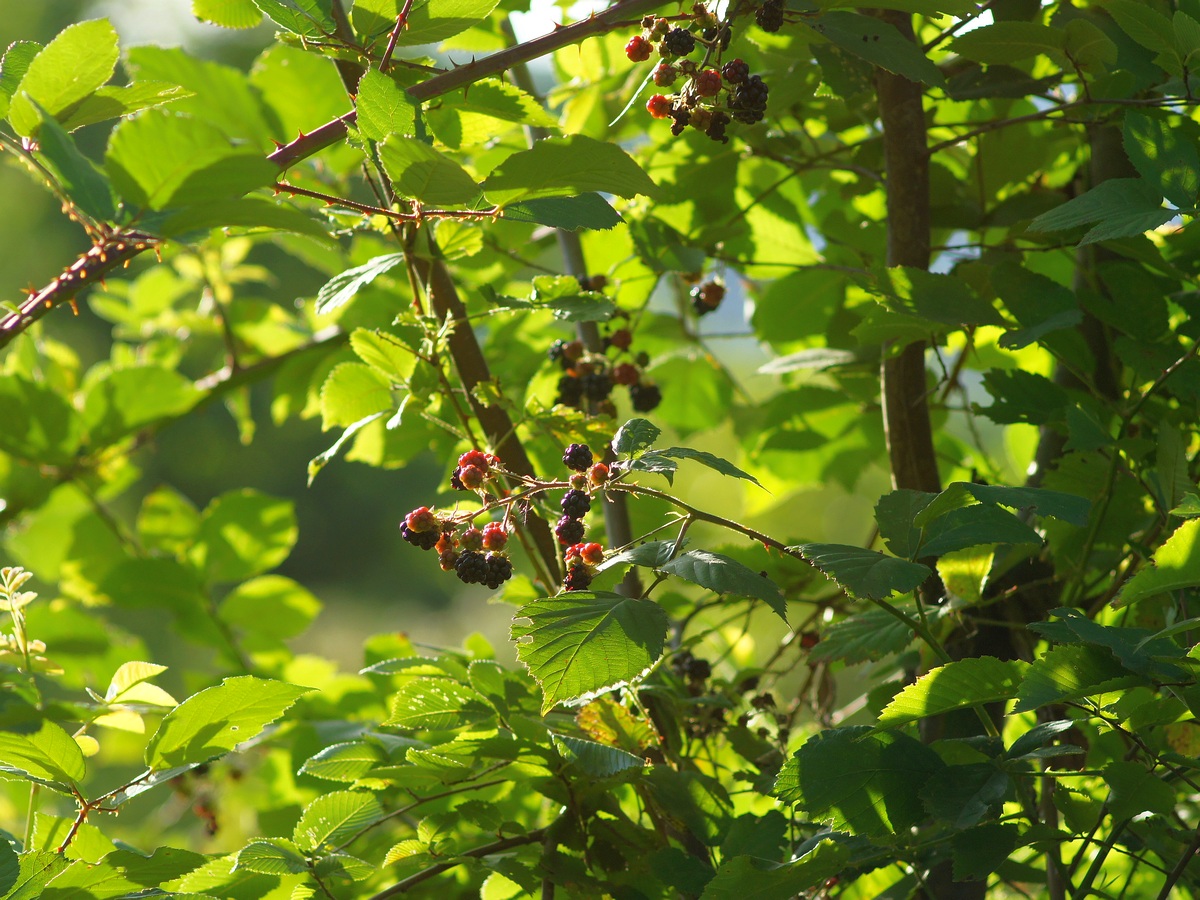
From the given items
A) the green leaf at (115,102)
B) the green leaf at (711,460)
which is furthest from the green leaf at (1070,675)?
the green leaf at (115,102)

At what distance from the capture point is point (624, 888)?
21.5 inches

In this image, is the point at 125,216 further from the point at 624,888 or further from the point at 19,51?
the point at 624,888

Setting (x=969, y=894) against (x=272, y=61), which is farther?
(x=272, y=61)

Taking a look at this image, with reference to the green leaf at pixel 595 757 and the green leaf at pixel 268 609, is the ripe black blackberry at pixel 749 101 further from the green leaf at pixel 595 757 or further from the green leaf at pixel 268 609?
the green leaf at pixel 268 609

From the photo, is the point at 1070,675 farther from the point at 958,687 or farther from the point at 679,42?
the point at 679,42

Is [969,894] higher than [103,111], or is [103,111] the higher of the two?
[103,111]

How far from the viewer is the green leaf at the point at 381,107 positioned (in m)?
0.43

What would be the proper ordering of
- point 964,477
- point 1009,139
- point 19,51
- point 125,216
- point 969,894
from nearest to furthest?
point 125,216 < point 19,51 < point 969,894 < point 1009,139 < point 964,477

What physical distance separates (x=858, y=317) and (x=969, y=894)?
1.55 feet

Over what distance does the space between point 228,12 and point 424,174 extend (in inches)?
11.6

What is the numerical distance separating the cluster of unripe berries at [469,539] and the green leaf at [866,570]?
0.16 m

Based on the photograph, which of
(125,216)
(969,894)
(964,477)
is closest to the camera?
(125,216)

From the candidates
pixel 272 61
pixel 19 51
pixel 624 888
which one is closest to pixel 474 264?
pixel 272 61

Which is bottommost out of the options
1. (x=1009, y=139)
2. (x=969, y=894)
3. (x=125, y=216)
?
(x=969, y=894)
